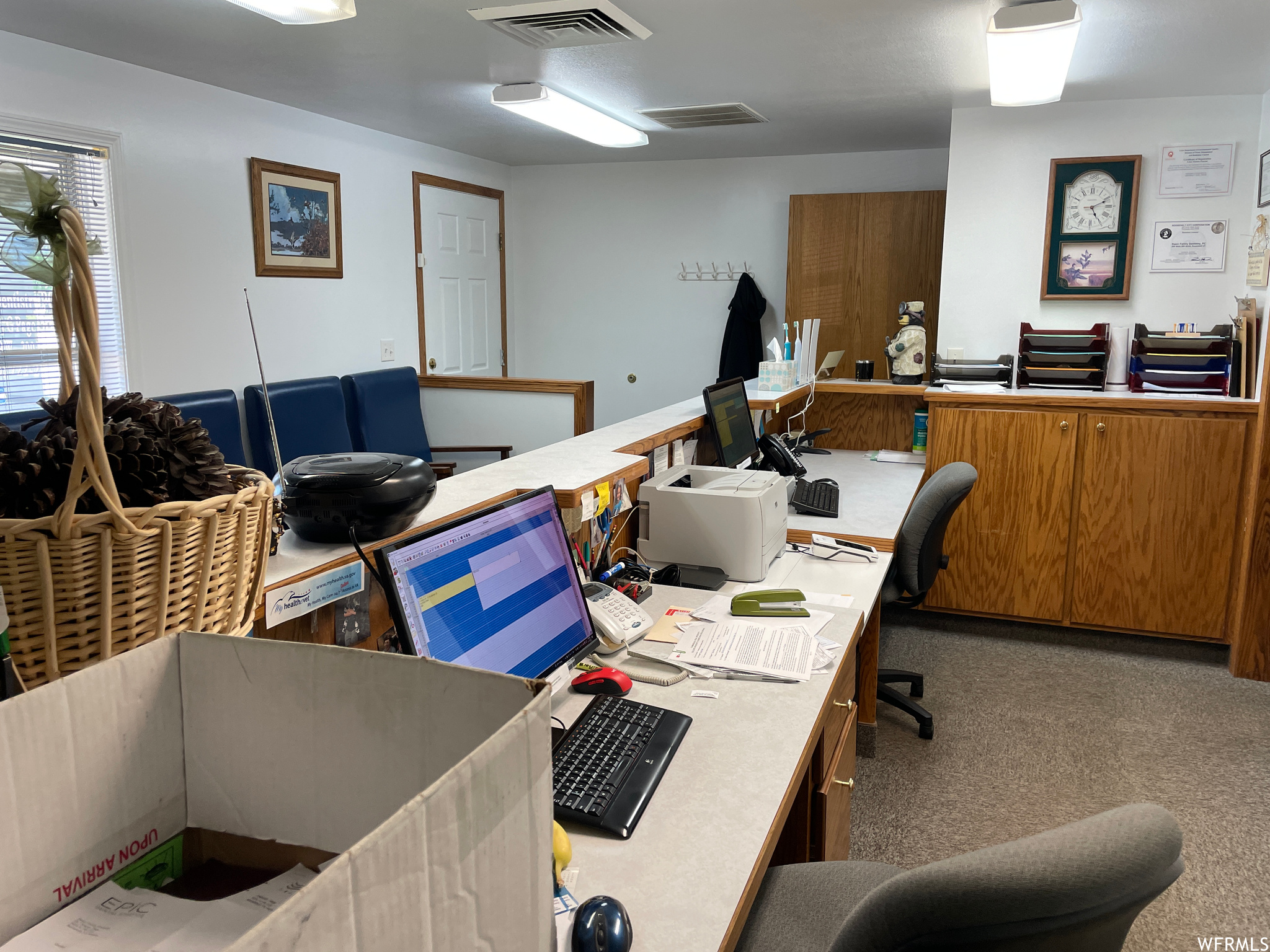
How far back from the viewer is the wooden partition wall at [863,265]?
17.2 ft

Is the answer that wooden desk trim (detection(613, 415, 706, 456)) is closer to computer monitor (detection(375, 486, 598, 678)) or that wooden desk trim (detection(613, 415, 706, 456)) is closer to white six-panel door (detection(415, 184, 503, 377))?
computer monitor (detection(375, 486, 598, 678))

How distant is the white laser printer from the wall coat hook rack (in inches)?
148

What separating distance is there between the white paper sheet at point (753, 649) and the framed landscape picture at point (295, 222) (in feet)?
11.0

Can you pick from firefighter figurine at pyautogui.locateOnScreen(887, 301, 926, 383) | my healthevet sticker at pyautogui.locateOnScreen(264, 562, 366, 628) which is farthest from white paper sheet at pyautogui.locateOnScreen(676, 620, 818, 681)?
firefighter figurine at pyautogui.locateOnScreen(887, 301, 926, 383)

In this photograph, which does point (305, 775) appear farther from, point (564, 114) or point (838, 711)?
point (564, 114)

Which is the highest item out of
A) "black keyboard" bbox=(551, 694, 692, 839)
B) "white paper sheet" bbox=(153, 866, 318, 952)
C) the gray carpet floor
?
"white paper sheet" bbox=(153, 866, 318, 952)

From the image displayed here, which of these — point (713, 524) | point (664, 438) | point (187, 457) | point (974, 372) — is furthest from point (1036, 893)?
point (974, 372)

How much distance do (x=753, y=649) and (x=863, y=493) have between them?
5.85ft

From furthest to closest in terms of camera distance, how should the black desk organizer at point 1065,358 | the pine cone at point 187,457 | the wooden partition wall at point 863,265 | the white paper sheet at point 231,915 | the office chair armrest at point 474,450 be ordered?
the wooden partition wall at point 863,265
the office chair armrest at point 474,450
the black desk organizer at point 1065,358
the pine cone at point 187,457
the white paper sheet at point 231,915

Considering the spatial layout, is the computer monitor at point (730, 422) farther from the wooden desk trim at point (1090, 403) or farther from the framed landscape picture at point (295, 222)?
the framed landscape picture at point (295, 222)

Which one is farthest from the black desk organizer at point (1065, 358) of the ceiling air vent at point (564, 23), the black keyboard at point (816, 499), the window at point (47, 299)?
the window at point (47, 299)

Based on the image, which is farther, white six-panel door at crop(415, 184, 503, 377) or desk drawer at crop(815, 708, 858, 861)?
white six-panel door at crop(415, 184, 503, 377)

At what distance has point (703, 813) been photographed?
1.30m

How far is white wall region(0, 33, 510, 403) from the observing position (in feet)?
11.6
